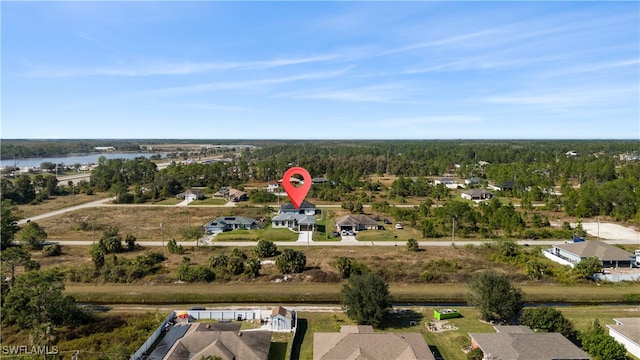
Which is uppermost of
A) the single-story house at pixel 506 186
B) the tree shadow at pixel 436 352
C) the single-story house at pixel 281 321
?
the single-story house at pixel 506 186

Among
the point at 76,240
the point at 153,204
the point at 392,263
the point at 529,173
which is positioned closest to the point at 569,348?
the point at 392,263

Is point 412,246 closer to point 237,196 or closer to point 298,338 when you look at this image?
point 298,338

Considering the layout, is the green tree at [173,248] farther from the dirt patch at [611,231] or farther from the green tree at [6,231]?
the dirt patch at [611,231]

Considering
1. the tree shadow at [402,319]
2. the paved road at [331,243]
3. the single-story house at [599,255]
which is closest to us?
the tree shadow at [402,319]

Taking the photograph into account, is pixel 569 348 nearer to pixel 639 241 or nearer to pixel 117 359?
pixel 117 359

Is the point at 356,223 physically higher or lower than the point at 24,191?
lower

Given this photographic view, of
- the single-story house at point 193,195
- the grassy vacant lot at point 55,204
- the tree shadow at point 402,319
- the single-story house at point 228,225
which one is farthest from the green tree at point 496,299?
the grassy vacant lot at point 55,204

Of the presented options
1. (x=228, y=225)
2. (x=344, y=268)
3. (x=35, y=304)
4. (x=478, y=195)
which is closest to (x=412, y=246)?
(x=344, y=268)
